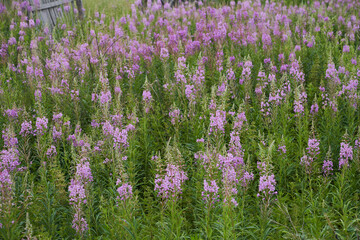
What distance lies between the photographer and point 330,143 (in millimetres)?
4762

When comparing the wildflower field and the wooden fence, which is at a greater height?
the wooden fence

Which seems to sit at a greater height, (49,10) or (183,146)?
(49,10)

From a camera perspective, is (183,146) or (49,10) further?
(49,10)

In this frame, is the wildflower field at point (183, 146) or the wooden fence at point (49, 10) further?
the wooden fence at point (49, 10)

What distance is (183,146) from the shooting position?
482 centimetres

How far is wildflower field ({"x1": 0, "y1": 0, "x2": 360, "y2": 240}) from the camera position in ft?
11.1

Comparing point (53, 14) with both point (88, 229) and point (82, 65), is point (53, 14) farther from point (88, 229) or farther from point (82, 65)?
point (88, 229)

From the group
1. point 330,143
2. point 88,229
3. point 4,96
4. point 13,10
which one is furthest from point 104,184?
point 13,10

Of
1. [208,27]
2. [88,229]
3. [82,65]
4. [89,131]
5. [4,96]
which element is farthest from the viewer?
[208,27]

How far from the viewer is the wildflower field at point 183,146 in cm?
337

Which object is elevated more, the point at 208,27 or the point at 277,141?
the point at 208,27

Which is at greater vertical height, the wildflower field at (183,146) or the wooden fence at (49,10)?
the wooden fence at (49,10)

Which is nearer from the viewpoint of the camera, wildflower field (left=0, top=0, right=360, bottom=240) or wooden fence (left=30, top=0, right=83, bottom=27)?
wildflower field (left=0, top=0, right=360, bottom=240)

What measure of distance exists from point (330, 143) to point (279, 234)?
1.79 metres
